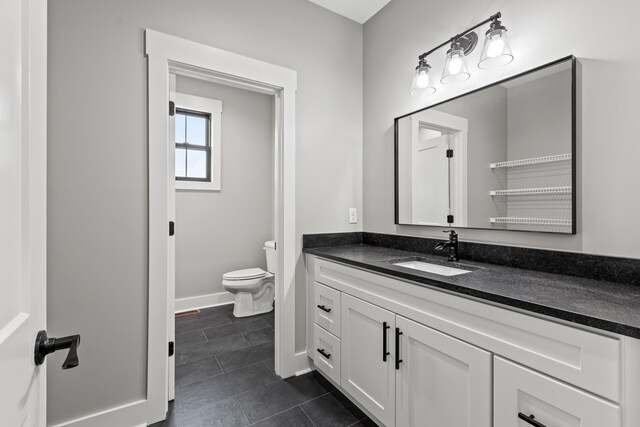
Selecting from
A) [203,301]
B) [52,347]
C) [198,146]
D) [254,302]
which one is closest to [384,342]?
[52,347]

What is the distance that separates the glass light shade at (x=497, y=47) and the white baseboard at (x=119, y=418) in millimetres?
2566

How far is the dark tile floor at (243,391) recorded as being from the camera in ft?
5.34

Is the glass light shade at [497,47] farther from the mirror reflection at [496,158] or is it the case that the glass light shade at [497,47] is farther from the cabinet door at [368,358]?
the cabinet door at [368,358]

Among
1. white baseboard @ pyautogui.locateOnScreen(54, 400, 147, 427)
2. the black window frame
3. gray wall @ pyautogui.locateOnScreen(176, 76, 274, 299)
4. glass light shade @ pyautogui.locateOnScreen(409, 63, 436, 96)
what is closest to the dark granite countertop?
glass light shade @ pyautogui.locateOnScreen(409, 63, 436, 96)

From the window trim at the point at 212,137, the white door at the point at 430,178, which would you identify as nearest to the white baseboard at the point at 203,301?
the window trim at the point at 212,137

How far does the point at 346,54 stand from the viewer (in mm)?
2387

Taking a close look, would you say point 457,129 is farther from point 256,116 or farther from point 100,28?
point 256,116

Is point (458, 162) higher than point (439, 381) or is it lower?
higher

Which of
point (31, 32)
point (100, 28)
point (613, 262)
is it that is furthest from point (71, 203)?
point (613, 262)

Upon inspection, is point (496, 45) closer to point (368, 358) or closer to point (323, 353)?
point (368, 358)

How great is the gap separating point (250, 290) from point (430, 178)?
2.12 m

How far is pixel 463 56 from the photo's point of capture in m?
1.63

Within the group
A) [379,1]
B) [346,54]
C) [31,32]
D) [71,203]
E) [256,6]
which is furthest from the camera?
[346,54]

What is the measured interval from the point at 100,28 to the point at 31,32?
129 centimetres
